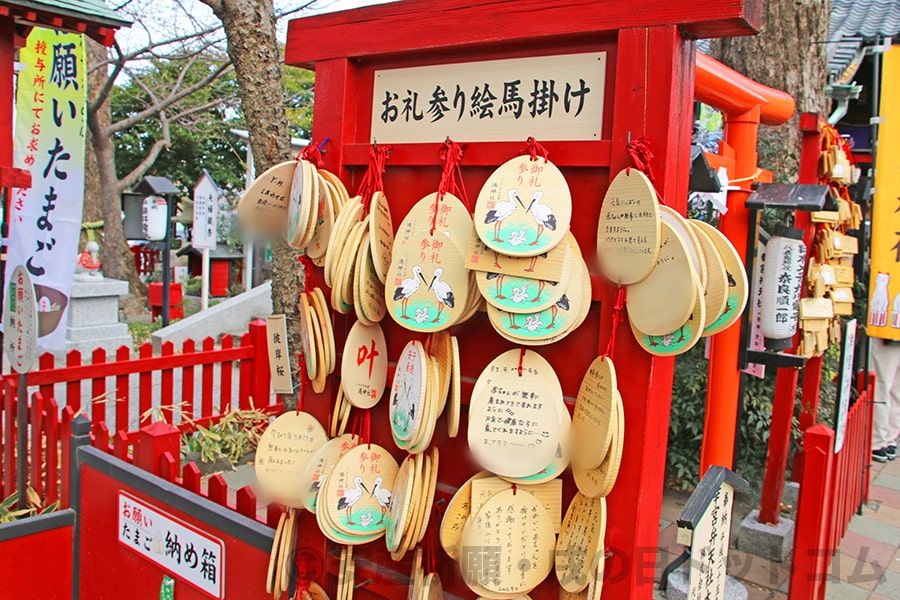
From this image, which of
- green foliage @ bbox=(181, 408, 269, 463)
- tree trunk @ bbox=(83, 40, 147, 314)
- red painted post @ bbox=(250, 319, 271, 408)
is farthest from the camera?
tree trunk @ bbox=(83, 40, 147, 314)

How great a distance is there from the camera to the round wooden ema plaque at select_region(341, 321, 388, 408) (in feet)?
→ 6.39

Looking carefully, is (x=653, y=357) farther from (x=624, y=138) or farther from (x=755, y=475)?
(x=755, y=475)

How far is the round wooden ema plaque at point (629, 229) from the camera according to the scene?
4.86 feet

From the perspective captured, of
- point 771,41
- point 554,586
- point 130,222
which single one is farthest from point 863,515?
point 130,222

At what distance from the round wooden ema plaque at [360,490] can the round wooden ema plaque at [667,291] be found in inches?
34.0

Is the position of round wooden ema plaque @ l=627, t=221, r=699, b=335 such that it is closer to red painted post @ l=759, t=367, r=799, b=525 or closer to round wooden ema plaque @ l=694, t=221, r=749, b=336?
round wooden ema plaque @ l=694, t=221, r=749, b=336

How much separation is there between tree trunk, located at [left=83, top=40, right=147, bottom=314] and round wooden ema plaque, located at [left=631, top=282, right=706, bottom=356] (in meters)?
13.3

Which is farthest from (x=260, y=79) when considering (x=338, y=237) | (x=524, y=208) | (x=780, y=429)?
(x=780, y=429)

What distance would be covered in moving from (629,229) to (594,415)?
432 millimetres

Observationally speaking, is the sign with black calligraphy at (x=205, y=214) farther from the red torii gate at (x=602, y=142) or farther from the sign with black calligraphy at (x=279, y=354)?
the red torii gate at (x=602, y=142)

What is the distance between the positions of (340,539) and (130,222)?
1178cm

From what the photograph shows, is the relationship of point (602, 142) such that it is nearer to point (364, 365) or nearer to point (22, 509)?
point (364, 365)

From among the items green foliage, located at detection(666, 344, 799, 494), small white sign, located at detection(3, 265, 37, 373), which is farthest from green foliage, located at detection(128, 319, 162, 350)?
green foliage, located at detection(666, 344, 799, 494)

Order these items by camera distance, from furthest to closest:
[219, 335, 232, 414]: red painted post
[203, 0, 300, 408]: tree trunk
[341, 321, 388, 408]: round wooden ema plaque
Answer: [219, 335, 232, 414]: red painted post
[203, 0, 300, 408]: tree trunk
[341, 321, 388, 408]: round wooden ema plaque
